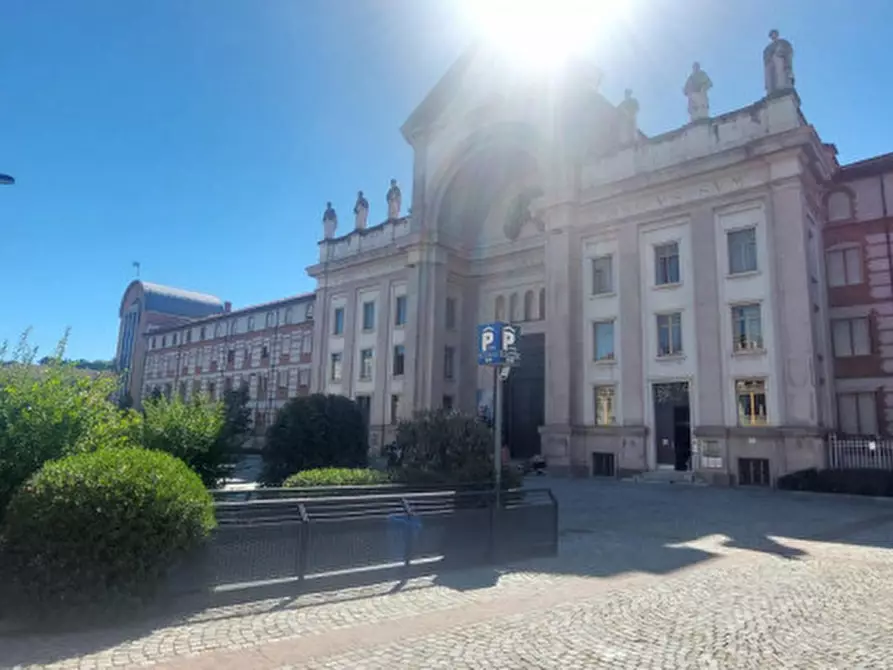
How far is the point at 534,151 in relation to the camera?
33250 mm

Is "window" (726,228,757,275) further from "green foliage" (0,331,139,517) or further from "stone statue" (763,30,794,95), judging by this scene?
"green foliage" (0,331,139,517)

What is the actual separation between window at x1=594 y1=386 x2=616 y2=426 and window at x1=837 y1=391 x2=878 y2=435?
30.6 ft

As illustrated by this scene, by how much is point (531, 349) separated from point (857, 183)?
1740 cm

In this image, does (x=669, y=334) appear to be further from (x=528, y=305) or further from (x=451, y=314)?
(x=451, y=314)

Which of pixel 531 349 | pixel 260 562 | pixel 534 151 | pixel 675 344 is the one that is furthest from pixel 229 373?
pixel 260 562

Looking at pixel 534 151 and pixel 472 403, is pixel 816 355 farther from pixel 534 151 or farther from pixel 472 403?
pixel 472 403

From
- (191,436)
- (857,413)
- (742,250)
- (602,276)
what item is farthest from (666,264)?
(191,436)

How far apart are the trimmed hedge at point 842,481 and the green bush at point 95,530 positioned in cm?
2019

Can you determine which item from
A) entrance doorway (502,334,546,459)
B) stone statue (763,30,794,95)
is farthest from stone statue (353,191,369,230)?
stone statue (763,30,794,95)

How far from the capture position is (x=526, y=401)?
3606cm

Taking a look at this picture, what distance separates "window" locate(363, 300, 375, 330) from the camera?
41203 millimetres

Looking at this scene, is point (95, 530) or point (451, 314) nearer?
point (95, 530)

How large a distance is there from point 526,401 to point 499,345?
26549mm

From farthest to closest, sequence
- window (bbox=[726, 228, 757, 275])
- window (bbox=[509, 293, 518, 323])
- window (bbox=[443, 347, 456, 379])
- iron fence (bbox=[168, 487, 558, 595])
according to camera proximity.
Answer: window (bbox=[443, 347, 456, 379]) → window (bbox=[509, 293, 518, 323]) → window (bbox=[726, 228, 757, 275]) → iron fence (bbox=[168, 487, 558, 595])
